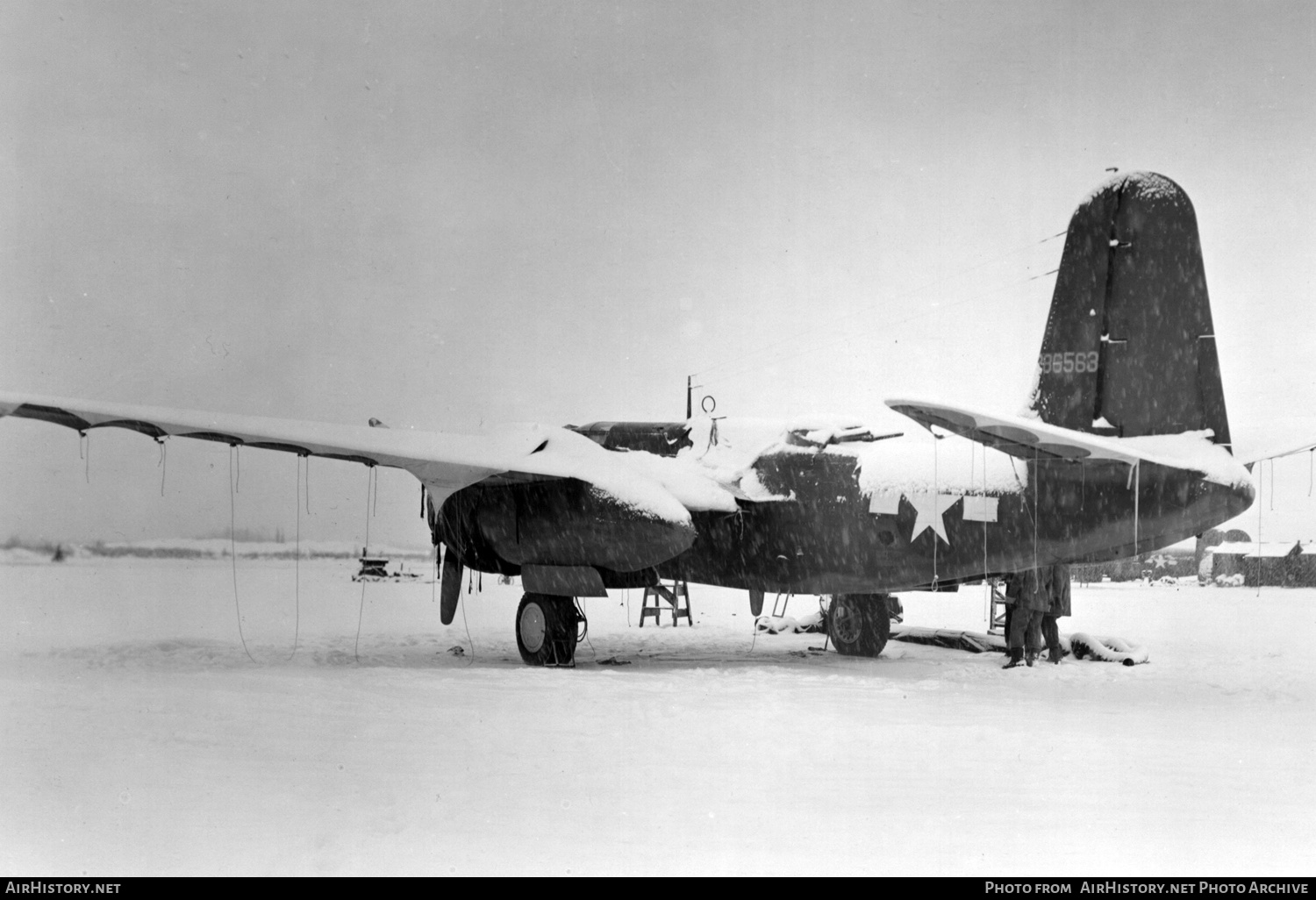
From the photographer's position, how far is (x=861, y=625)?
44.6ft

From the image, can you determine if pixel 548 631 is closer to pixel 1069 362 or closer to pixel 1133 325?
pixel 1069 362

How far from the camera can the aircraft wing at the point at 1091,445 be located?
7.63m

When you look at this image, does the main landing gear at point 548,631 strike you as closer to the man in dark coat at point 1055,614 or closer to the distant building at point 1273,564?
the man in dark coat at point 1055,614

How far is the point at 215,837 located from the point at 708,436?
9004mm

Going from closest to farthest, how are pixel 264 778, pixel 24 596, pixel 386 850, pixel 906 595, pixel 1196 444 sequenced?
1. pixel 386 850
2. pixel 264 778
3. pixel 1196 444
4. pixel 24 596
5. pixel 906 595

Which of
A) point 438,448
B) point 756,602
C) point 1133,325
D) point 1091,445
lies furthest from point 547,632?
point 1133,325

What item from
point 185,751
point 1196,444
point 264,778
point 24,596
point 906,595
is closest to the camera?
point 264,778

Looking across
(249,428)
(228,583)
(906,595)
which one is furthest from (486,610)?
(906,595)

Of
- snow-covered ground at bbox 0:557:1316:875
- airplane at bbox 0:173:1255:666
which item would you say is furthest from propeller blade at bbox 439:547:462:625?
snow-covered ground at bbox 0:557:1316:875

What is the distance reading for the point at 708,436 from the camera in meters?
13.3

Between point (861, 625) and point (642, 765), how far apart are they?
778 cm

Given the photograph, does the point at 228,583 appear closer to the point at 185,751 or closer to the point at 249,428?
the point at 249,428

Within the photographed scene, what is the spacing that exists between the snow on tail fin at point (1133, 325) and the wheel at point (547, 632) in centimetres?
552

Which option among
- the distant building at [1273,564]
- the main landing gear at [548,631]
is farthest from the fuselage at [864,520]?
the distant building at [1273,564]
